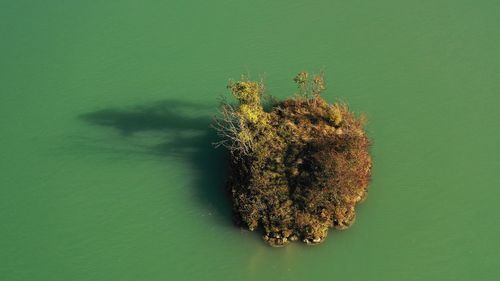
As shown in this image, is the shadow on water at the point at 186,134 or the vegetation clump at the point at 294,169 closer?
the vegetation clump at the point at 294,169

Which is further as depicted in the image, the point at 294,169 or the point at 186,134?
the point at 186,134

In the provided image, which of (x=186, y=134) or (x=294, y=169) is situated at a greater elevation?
(x=186, y=134)

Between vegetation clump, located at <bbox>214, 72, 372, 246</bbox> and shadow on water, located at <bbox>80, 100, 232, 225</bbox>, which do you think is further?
shadow on water, located at <bbox>80, 100, 232, 225</bbox>
